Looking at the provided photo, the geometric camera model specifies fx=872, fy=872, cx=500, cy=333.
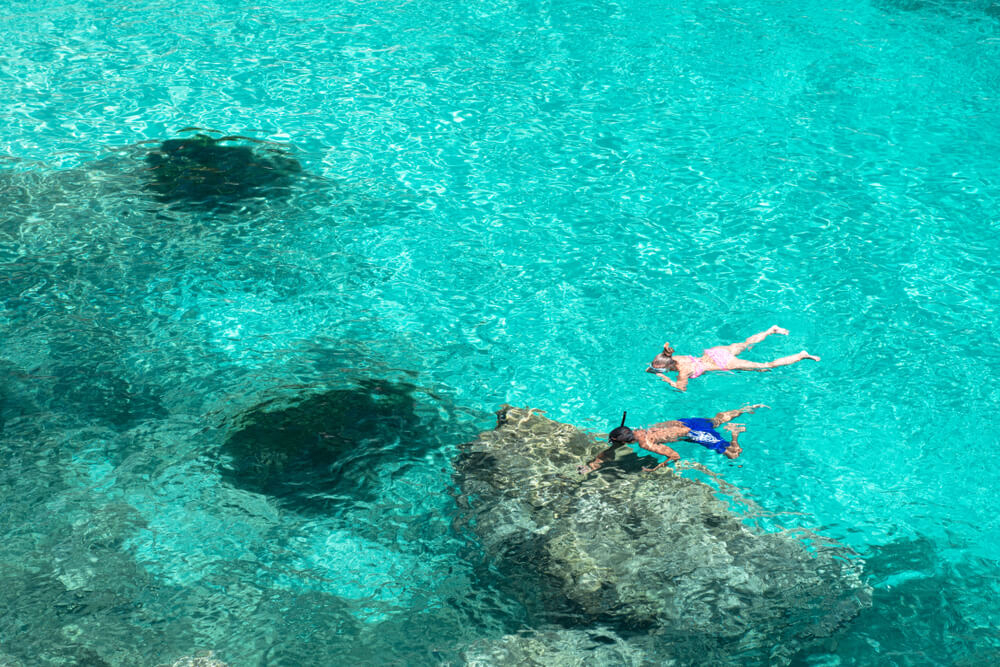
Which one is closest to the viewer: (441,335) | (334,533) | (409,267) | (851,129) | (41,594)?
(41,594)

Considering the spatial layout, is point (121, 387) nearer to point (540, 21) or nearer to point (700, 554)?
point (700, 554)

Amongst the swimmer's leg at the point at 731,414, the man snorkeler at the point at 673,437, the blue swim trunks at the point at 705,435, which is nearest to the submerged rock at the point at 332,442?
the man snorkeler at the point at 673,437

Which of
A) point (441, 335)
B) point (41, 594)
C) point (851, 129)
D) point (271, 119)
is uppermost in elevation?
point (851, 129)

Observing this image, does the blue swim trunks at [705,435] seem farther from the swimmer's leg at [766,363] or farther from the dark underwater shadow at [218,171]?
the dark underwater shadow at [218,171]

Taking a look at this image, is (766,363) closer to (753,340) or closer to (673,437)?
(753,340)

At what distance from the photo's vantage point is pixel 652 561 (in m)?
6.02

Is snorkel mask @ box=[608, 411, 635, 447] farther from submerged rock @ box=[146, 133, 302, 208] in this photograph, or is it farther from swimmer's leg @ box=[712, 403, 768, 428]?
submerged rock @ box=[146, 133, 302, 208]

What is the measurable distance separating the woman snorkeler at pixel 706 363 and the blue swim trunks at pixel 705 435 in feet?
1.69

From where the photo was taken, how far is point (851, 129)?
36.3 ft

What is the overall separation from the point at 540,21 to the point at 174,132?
5.77 meters

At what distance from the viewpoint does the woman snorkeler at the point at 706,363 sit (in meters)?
7.86

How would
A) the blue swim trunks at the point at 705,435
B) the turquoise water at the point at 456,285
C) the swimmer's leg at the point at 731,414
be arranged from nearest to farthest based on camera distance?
the turquoise water at the point at 456,285 < the blue swim trunks at the point at 705,435 < the swimmer's leg at the point at 731,414

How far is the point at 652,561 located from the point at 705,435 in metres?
1.52

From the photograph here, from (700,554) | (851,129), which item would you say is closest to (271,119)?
(851,129)
